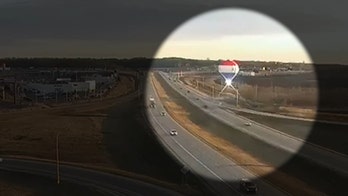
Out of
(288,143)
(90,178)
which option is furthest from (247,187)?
(288,143)

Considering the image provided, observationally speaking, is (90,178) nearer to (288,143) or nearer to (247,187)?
(247,187)

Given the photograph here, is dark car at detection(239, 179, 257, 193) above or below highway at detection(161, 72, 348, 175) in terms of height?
above

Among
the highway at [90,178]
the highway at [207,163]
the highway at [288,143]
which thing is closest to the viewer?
the highway at [90,178]

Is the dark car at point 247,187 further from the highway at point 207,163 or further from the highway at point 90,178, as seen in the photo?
the highway at point 90,178

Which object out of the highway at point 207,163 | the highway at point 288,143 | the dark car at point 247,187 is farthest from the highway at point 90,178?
the highway at point 288,143

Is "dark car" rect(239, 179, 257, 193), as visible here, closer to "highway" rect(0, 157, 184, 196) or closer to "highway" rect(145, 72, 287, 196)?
"highway" rect(145, 72, 287, 196)

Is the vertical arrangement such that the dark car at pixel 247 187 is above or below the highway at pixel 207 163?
above

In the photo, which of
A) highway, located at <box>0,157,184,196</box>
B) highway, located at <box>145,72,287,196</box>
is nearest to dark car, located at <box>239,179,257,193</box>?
highway, located at <box>145,72,287,196</box>
